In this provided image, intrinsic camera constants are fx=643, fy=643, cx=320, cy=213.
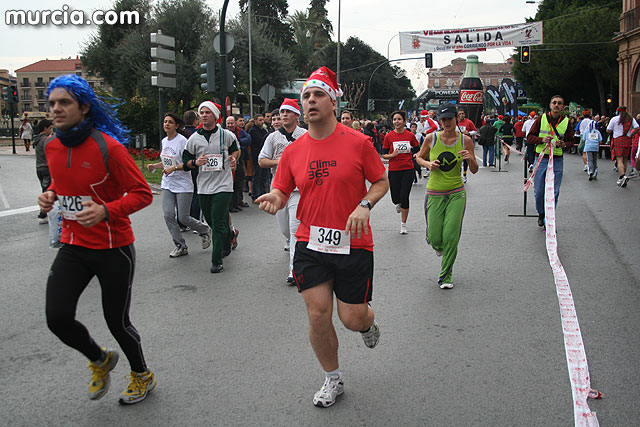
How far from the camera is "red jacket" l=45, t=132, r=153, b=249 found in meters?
3.73

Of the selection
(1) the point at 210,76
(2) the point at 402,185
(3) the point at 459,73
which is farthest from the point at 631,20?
(3) the point at 459,73

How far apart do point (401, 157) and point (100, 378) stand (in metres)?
6.99

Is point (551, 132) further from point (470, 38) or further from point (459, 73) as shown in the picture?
point (459, 73)

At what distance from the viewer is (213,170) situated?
765 centimetres

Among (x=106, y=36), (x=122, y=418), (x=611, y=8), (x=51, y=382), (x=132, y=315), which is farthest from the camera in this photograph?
(x=611, y=8)

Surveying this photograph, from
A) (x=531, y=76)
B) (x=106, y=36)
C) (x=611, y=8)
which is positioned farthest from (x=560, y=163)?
(x=531, y=76)

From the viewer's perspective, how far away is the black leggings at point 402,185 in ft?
32.8

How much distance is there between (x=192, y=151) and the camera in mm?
7762

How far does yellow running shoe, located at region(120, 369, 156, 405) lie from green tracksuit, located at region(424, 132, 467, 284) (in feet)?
11.7

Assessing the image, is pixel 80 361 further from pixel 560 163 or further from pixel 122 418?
pixel 560 163

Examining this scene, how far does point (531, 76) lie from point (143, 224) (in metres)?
47.7

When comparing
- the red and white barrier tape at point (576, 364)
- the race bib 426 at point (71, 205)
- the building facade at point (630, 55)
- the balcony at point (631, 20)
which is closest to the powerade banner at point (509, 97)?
the building facade at point (630, 55)

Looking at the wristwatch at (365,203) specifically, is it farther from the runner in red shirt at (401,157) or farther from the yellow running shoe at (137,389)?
the runner in red shirt at (401,157)

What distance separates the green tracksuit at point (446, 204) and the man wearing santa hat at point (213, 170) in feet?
8.09
